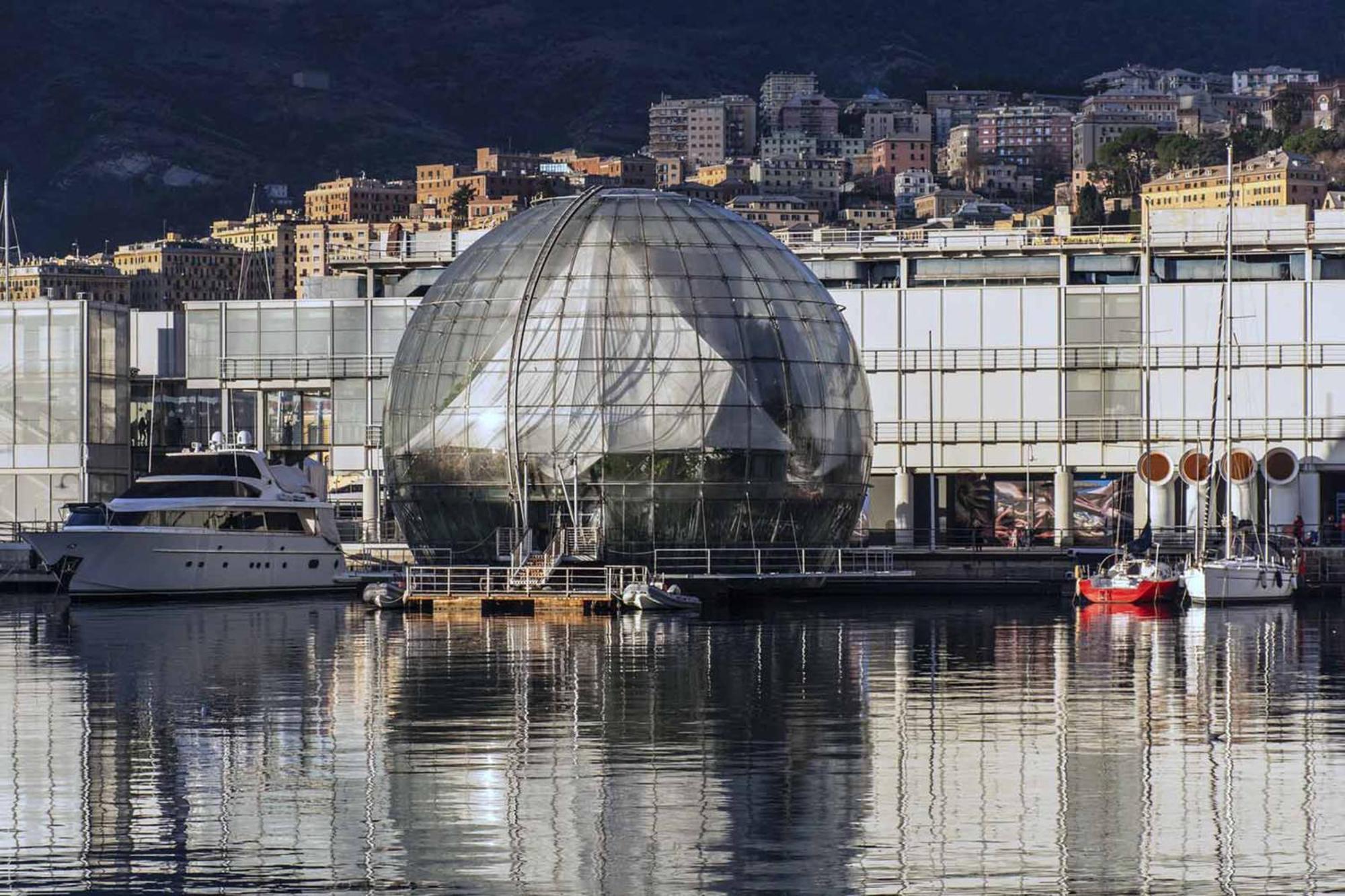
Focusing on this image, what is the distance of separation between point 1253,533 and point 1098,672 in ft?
119

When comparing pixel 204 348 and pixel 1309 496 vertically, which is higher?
pixel 204 348

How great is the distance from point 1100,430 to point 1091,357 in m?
2.61

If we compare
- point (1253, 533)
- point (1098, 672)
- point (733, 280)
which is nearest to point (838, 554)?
point (733, 280)

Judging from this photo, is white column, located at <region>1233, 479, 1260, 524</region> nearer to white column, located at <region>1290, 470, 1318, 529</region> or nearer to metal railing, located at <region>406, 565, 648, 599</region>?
white column, located at <region>1290, 470, 1318, 529</region>

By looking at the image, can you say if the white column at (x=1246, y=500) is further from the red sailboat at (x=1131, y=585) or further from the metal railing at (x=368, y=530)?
the metal railing at (x=368, y=530)

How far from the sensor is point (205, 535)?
74.6m

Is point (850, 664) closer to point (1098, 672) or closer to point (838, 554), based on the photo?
point (1098, 672)

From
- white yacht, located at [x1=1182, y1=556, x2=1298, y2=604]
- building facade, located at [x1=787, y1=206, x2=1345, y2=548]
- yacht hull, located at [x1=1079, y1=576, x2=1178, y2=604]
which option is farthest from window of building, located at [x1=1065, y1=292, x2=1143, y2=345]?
yacht hull, located at [x1=1079, y1=576, x2=1178, y2=604]

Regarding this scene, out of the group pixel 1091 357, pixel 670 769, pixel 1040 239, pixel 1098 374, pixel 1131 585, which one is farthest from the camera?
pixel 1040 239

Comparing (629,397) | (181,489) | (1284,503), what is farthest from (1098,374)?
Result: (181,489)

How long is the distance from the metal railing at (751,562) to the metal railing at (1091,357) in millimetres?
19169

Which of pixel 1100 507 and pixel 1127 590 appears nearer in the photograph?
pixel 1127 590

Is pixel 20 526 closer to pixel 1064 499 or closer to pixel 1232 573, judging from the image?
pixel 1064 499

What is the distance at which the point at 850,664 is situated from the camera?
44.0 meters
